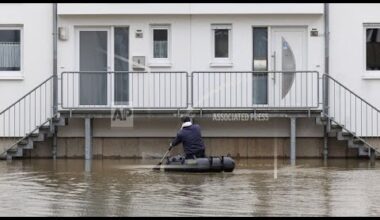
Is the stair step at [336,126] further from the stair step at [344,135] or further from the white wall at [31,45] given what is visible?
the white wall at [31,45]

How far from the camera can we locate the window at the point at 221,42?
2388 cm

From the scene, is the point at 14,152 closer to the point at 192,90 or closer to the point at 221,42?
the point at 192,90

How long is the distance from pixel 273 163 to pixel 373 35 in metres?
4.95

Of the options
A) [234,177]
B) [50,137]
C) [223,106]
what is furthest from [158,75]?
[234,177]

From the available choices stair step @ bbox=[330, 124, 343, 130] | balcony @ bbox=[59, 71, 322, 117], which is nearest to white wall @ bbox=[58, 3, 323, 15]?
balcony @ bbox=[59, 71, 322, 117]

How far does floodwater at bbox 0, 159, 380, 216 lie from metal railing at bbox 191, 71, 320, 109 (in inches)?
78.1

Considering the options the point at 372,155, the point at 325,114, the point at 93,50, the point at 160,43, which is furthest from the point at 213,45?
the point at 372,155

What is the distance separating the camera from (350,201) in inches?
561

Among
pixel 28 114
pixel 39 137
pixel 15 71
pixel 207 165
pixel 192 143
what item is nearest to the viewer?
pixel 207 165

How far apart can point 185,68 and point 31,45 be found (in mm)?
4480

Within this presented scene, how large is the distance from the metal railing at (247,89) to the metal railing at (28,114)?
4194mm

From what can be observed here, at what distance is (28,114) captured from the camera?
23.7 m

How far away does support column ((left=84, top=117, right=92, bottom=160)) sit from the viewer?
23.1 m
